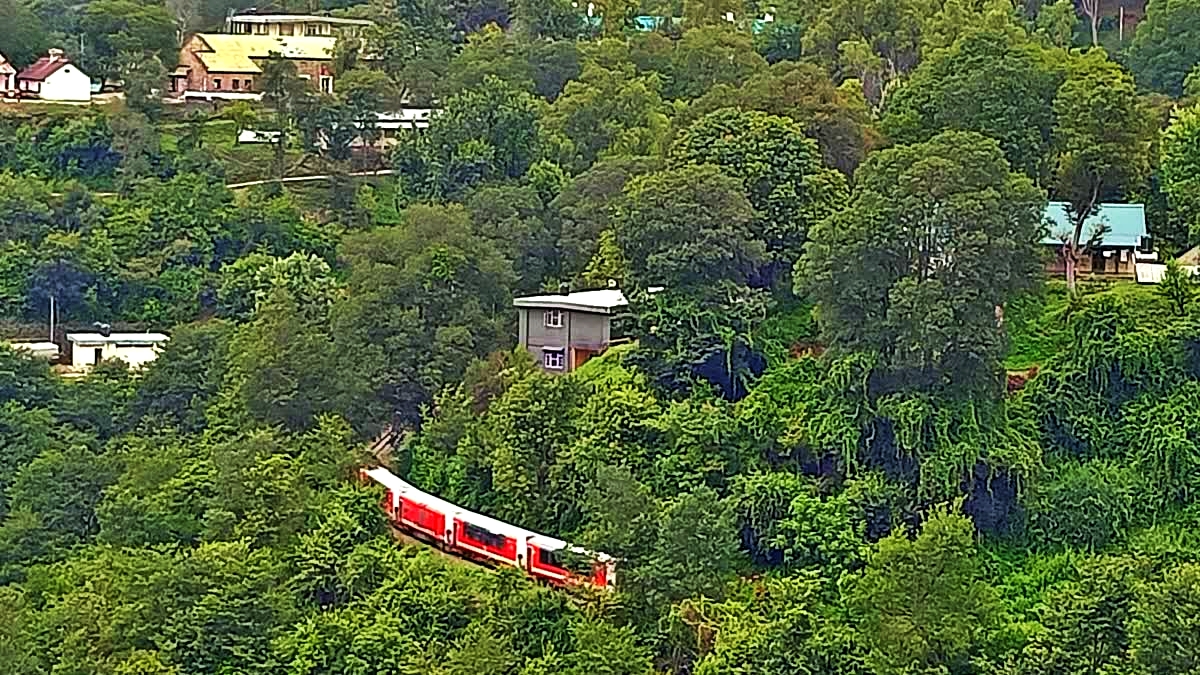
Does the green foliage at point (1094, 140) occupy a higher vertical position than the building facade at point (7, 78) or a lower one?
lower

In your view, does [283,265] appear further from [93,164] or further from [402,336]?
[93,164]

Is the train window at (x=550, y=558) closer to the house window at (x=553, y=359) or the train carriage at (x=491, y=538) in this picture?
the train carriage at (x=491, y=538)

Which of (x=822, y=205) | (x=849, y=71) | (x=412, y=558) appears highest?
(x=849, y=71)

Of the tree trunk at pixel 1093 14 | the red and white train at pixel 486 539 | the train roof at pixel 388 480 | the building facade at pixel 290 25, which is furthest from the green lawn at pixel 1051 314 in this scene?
the building facade at pixel 290 25

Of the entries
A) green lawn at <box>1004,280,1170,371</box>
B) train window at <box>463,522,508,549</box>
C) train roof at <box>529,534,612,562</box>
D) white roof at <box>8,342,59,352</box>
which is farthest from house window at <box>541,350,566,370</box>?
white roof at <box>8,342,59,352</box>

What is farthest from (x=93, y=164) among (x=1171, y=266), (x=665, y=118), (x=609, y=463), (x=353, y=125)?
(x=1171, y=266)

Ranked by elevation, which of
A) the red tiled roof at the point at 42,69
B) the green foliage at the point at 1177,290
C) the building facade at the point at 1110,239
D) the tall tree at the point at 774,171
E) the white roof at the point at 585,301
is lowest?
the white roof at the point at 585,301

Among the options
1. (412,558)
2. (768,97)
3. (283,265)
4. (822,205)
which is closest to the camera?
(412,558)

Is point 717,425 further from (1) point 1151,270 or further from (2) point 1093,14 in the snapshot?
(2) point 1093,14
